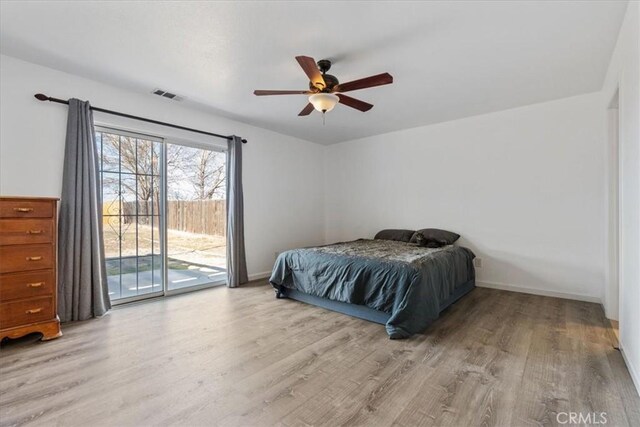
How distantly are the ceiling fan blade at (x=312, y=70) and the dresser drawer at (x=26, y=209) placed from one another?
8.35ft

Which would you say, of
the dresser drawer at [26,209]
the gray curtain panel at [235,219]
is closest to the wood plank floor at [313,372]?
the dresser drawer at [26,209]

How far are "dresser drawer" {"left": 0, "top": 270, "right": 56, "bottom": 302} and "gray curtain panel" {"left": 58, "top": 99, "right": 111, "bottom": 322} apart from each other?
1.32 feet

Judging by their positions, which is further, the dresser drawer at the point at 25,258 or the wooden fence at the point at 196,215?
the wooden fence at the point at 196,215

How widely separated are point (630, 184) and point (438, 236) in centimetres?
237

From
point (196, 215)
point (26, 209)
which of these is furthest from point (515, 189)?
point (26, 209)

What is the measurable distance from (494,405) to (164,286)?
383 cm

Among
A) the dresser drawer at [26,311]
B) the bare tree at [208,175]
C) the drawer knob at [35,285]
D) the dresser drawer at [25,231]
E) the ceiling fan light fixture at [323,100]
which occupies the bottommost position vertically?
the dresser drawer at [26,311]

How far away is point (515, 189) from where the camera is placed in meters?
3.98

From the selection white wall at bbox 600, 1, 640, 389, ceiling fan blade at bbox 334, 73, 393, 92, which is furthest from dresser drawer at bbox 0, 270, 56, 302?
white wall at bbox 600, 1, 640, 389

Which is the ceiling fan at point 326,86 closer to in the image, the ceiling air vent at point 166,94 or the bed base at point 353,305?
the ceiling air vent at point 166,94

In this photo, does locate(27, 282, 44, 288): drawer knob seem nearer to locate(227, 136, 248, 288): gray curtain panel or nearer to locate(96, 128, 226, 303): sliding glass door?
locate(96, 128, 226, 303): sliding glass door

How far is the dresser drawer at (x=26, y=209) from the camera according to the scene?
2350 millimetres

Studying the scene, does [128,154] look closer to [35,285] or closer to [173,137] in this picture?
[173,137]

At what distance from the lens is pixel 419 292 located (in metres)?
2.64
